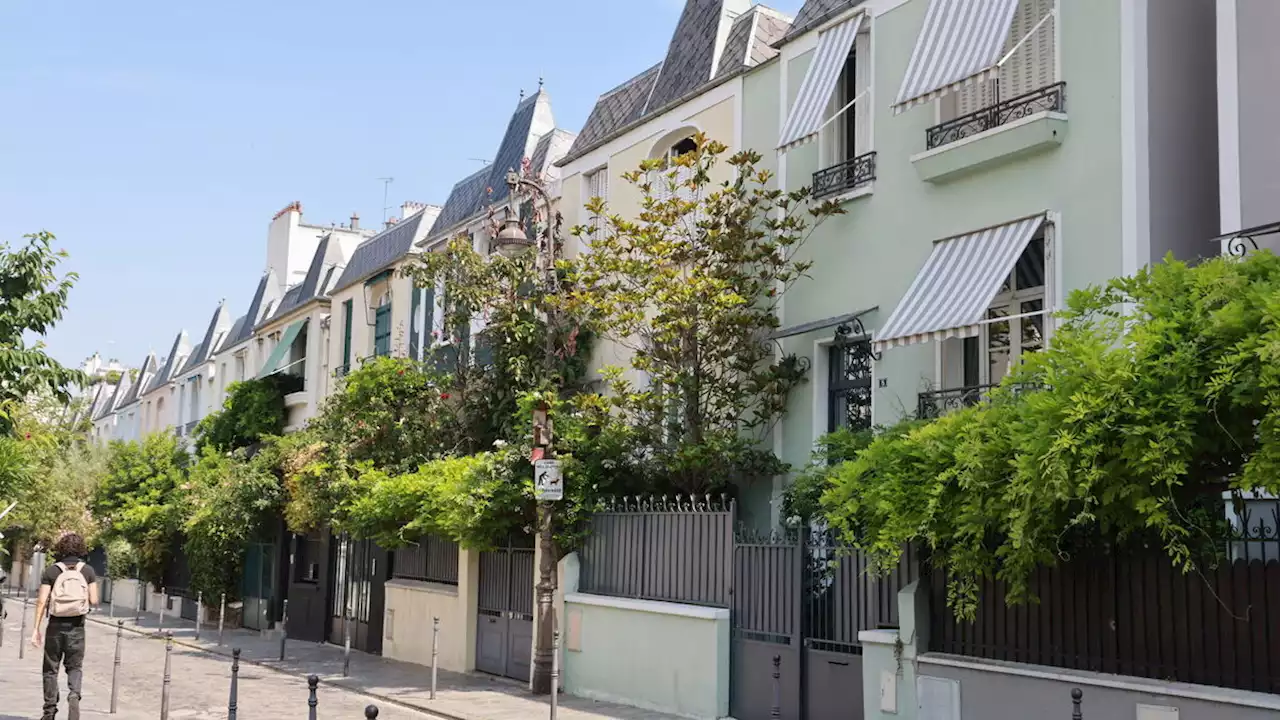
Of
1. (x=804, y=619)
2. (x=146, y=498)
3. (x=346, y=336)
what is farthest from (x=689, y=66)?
(x=146, y=498)

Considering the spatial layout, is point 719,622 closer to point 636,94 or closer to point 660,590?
point 660,590

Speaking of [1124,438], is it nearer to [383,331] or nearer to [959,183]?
[959,183]

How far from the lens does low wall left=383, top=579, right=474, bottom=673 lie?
19672 mm

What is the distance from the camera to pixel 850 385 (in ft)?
49.5

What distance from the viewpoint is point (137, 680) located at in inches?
735

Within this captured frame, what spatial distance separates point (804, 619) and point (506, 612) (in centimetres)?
656

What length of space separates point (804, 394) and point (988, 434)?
6137mm

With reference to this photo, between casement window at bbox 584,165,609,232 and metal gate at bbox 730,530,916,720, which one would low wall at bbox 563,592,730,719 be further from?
casement window at bbox 584,165,609,232

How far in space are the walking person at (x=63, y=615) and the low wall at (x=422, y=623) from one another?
7.97m

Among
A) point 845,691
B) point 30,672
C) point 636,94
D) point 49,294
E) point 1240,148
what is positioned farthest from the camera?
point 636,94

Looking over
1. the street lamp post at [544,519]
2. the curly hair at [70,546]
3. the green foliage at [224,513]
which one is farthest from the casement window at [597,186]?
the green foliage at [224,513]

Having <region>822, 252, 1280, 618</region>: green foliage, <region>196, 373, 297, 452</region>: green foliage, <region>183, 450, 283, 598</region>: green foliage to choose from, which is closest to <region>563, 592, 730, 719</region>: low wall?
<region>822, 252, 1280, 618</region>: green foliage

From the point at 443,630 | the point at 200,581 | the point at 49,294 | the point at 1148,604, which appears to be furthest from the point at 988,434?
the point at 200,581

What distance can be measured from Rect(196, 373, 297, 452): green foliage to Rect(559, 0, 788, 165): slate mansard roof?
49.7 ft
